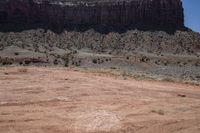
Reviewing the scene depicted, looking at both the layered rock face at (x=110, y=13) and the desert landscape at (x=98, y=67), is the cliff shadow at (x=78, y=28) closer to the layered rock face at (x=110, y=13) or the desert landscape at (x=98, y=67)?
the desert landscape at (x=98, y=67)

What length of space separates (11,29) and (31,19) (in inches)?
200

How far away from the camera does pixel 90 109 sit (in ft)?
53.1

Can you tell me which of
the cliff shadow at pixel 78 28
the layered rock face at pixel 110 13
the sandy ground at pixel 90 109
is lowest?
the sandy ground at pixel 90 109

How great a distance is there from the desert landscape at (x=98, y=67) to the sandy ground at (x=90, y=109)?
0.12 feet

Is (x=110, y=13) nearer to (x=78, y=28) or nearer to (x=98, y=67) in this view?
(x=78, y=28)

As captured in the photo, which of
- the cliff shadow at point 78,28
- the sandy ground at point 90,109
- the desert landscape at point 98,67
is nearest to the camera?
the sandy ground at point 90,109

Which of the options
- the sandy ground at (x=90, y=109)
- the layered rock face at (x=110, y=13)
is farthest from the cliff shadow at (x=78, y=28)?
the sandy ground at (x=90, y=109)

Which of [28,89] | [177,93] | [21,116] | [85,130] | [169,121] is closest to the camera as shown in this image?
[85,130]

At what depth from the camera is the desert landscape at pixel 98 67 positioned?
14609 millimetres

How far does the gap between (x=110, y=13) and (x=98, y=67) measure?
103 feet

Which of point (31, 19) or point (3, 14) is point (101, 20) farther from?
point (3, 14)

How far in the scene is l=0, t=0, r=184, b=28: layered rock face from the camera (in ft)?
241

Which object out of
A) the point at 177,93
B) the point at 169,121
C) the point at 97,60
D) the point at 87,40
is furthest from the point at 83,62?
the point at 169,121

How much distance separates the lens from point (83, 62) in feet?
161
